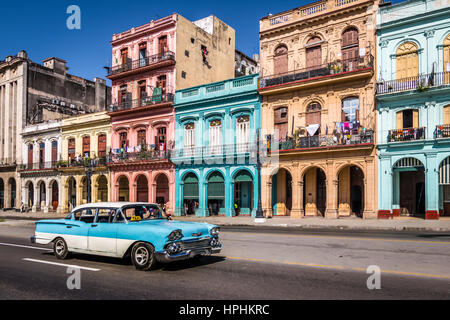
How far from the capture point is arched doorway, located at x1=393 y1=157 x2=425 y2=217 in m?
24.7

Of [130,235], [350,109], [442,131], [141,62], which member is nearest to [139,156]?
[141,62]

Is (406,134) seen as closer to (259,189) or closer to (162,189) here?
(259,189)

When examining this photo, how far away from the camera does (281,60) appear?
29.4m

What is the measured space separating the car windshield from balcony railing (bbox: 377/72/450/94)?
19.0 meters

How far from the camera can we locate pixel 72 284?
7.12m

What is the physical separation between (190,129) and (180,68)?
18.9 feet

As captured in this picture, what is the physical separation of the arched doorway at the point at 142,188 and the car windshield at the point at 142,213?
89.1ft

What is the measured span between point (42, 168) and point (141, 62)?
17.0m

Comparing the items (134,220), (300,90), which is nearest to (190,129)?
(300,90)

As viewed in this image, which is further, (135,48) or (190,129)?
(135,48)

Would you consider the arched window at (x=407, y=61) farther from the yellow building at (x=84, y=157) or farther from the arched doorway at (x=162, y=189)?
the yellow building at (x=84, y=157)

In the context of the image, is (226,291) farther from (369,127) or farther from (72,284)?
(369,127)

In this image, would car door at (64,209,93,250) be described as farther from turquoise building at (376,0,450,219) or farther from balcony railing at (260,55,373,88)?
balcony railing at (260,55,373,88)

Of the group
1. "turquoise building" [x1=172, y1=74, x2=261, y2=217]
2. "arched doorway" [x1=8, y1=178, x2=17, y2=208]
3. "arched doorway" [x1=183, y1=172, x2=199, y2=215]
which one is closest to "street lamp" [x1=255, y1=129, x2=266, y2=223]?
"turquoise building" [x1=172, y1=74, x2=261, y2=217]
